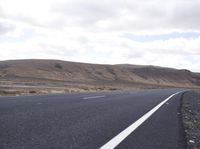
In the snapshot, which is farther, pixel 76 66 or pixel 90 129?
pixel 76 66

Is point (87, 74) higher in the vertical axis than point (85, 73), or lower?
lower

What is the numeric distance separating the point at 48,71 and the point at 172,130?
417 feet

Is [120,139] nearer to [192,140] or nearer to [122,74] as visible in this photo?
[192,140]

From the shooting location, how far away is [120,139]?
7.09m

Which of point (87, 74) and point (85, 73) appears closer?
point (87, 74)

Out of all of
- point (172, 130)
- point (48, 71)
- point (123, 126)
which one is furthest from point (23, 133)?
point (48, 71)

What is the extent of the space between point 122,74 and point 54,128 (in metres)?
160

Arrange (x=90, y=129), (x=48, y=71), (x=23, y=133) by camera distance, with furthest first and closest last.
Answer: (x=48, y=71), (x=90, y=129), (x=23, y=133)

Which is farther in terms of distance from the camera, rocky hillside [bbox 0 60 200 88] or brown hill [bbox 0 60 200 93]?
rocky hillside [bbox 0 60 200 88]

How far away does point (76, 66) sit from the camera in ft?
520

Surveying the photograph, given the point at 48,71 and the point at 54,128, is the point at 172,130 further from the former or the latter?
the point at 48,71

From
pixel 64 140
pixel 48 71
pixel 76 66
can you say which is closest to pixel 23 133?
pixel 64 140

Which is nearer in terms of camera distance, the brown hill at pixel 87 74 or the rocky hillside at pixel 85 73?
the brown hill at pixel 87 74

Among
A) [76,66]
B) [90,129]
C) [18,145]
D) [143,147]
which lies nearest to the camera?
[18,145]
